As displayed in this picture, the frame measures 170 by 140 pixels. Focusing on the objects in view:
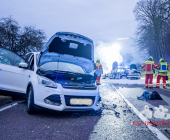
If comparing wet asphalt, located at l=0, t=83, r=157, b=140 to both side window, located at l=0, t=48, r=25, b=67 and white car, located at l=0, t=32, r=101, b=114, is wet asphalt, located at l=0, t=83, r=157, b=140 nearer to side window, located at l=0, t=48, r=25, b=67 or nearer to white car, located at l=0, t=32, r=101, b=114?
white car, located at l=0, t=32, r=101, b=114

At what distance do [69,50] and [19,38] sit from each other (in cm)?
1230

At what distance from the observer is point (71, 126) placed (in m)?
3.46

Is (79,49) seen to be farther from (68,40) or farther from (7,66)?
(7,66)

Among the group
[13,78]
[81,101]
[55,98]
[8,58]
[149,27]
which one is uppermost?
[149,27]

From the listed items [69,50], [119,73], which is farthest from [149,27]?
[69,50]

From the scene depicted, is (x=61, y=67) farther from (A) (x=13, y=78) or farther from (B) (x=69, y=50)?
(A) (x=13, y=78)

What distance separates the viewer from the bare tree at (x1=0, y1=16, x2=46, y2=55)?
15.0 m

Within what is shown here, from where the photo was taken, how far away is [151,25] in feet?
84.7

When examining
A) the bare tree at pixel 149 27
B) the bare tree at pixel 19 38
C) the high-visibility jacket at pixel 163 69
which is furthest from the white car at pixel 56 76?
the bare tree at pixel 149 27

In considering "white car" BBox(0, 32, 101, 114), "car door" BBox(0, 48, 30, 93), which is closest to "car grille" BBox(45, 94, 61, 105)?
"white car" BBox(0, 32, 101, 114)

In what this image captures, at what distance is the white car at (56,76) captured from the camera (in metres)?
3.91

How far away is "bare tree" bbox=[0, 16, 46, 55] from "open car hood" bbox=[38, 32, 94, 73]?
36.6 ft

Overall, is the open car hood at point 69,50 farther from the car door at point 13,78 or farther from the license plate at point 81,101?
the license plate at point 81,101

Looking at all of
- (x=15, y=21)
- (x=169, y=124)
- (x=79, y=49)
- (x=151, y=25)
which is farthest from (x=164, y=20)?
(x=169, y=124)
